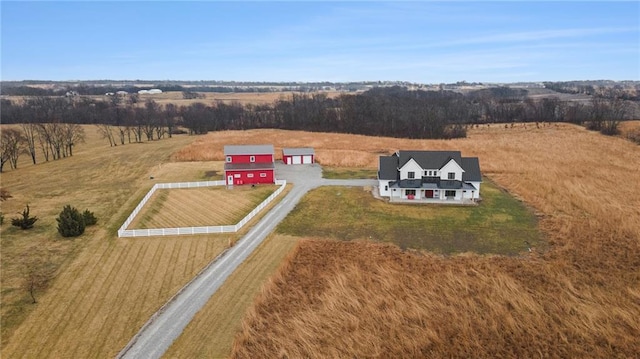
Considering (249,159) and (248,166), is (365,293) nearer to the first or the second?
(248,166)

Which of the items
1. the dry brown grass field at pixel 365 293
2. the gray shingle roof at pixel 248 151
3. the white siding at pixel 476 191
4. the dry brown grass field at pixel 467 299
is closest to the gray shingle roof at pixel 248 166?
the gray shingle roof at pixel 248 151

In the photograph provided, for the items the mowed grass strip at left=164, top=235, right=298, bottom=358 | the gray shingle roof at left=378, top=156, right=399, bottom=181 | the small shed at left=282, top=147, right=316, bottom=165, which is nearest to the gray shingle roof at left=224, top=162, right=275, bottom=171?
the small shed at left=282, top=147, right=316, bottom=165

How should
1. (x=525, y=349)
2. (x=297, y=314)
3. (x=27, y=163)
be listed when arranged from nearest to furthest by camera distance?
(x=525, y=349), (x=297, y=314), (x=27, y=163)

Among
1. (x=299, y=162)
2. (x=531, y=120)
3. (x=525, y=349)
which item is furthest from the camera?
(x=531, y=120)

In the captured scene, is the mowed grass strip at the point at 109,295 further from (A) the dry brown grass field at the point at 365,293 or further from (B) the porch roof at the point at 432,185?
(B) the porch roof at the point at 432,185

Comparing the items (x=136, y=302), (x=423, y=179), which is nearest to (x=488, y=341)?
(x=136, y=302)

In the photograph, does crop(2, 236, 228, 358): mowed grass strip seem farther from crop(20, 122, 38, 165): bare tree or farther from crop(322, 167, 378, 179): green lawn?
crop(20, 122, 38, 165): bare tree

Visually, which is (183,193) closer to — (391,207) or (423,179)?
(391,207)
